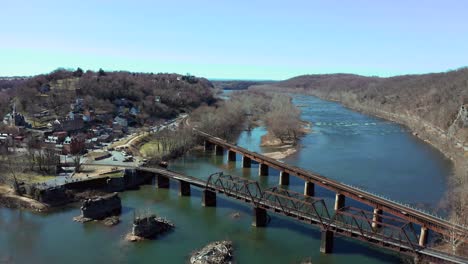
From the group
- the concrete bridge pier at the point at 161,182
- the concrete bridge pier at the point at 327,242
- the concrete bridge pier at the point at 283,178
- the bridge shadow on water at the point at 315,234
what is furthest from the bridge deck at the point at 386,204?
the concrete bridge pier at the point at 161,182

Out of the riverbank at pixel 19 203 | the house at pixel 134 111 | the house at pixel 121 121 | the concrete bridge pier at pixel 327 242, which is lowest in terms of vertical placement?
the riverbank at pixel 19 203

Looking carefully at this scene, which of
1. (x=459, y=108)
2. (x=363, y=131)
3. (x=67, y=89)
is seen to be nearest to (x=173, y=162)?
(x=363, y=131)

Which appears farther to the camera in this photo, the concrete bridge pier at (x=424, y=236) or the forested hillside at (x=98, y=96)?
the forested hillside at (x=98, y=96)

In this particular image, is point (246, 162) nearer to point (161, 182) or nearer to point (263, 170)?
point (263, 170)

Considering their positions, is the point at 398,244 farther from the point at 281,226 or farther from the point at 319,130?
the point at 319,130

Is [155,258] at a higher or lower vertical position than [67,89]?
lower

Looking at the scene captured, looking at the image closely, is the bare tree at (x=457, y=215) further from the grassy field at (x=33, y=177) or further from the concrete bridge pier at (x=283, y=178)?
the grassy field at (x=33, y=177)

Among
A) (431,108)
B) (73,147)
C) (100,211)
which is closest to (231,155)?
(73,147)

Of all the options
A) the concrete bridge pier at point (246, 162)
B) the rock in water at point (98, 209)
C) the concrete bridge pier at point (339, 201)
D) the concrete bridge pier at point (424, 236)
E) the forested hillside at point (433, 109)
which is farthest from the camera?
the forested hillside at point (433, 109)
